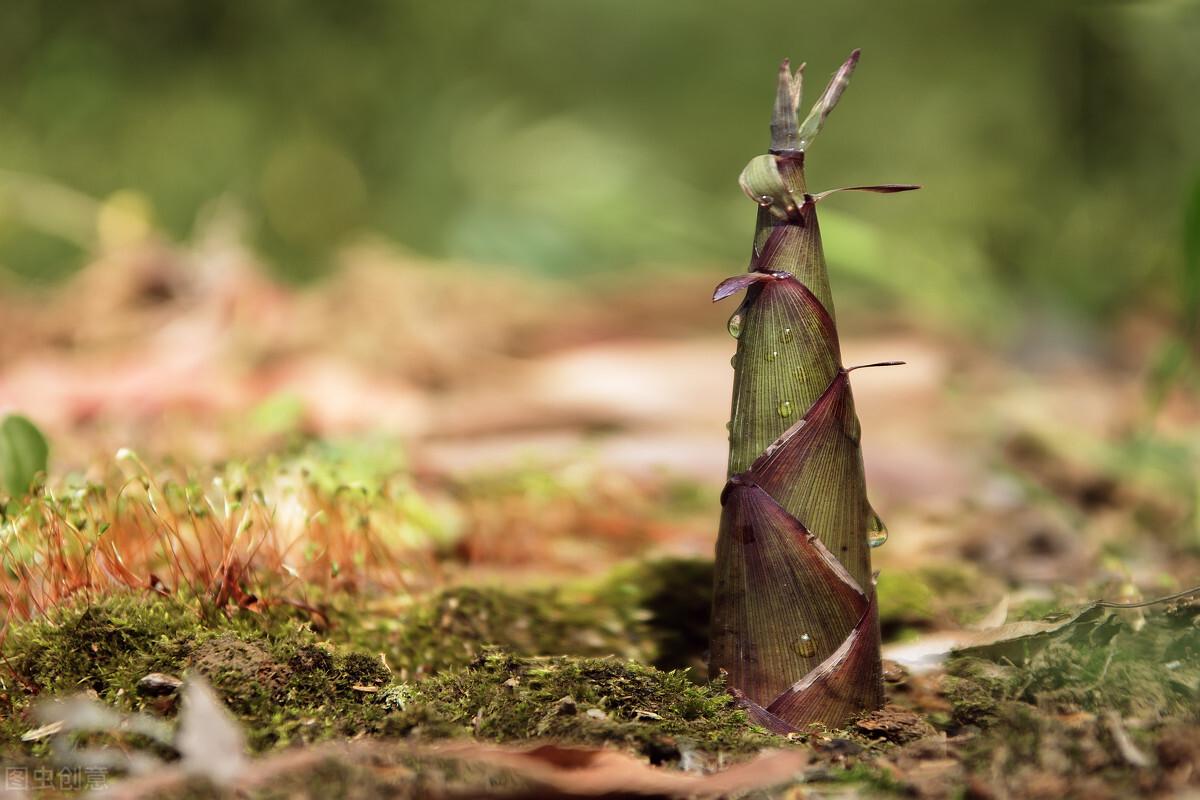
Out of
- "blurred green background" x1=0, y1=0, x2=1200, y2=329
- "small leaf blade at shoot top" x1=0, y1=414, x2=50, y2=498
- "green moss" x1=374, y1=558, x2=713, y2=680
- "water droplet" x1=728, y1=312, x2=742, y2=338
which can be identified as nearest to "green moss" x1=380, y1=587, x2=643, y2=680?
"green moss" x1=374, y1=558, x2=713, y2=680

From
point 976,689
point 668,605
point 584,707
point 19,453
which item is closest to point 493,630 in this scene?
point 668,605

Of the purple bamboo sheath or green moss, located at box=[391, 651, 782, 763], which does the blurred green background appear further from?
green moss, located at box=[391, 651, 782, 763]

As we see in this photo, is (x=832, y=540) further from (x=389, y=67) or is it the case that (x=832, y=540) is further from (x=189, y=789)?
(x=389, y=67)

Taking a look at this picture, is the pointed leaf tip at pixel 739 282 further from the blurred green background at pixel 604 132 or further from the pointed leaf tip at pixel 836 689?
the blurred green background at pixel 604 132

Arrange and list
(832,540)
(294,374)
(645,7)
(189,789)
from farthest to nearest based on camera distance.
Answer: (645,7)
(294,374)
(832,540)
(189,789)

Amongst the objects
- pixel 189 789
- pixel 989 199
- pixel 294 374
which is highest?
pixel 989 199

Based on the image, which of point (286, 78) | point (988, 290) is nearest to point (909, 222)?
point (988, 290)
